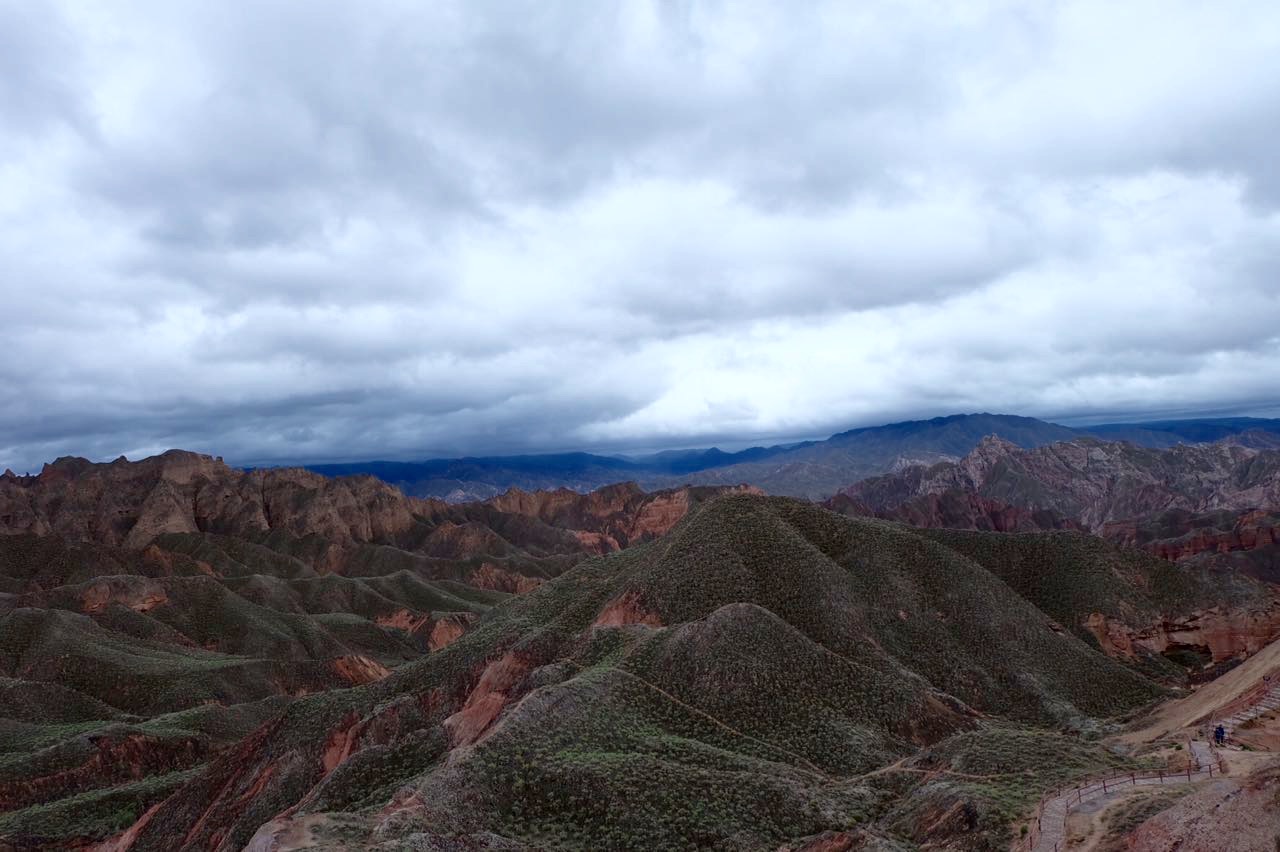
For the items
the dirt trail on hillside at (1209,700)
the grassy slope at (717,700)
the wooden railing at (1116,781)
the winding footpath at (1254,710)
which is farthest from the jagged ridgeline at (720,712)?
the winding footpath at (1254,710)

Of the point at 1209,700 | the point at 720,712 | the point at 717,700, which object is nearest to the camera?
the point at 720,712

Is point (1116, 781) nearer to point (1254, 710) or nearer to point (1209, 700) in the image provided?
point (1254, 710)

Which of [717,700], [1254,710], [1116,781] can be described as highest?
[1116,781]

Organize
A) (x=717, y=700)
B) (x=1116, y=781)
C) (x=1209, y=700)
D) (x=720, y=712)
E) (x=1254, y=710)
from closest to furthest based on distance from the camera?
(x=1116, y=781), (x=1254, y=710), (x=720, y=712), (x=717, y=700), (x=1209, y=700)

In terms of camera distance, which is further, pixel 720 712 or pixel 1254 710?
pixel 720 712

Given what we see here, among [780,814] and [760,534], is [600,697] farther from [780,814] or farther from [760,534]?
[760,534]

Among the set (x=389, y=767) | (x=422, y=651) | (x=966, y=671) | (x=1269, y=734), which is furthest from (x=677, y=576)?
(x=422, y=651)

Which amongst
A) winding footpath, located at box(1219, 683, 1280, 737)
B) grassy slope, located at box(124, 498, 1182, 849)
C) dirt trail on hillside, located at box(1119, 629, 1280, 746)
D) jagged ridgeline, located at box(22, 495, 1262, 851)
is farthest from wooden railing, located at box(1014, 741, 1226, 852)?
dirt trail on hillside, located at box(1119, 629, 1280, 746)

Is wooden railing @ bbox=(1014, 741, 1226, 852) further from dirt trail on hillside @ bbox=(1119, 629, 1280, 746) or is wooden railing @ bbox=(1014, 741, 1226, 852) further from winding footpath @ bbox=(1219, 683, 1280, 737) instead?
dirt trail on hillside @ bbox=(1119, 629, 1280, 746)

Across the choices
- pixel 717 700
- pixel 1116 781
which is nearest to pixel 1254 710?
pixel 1116 781
